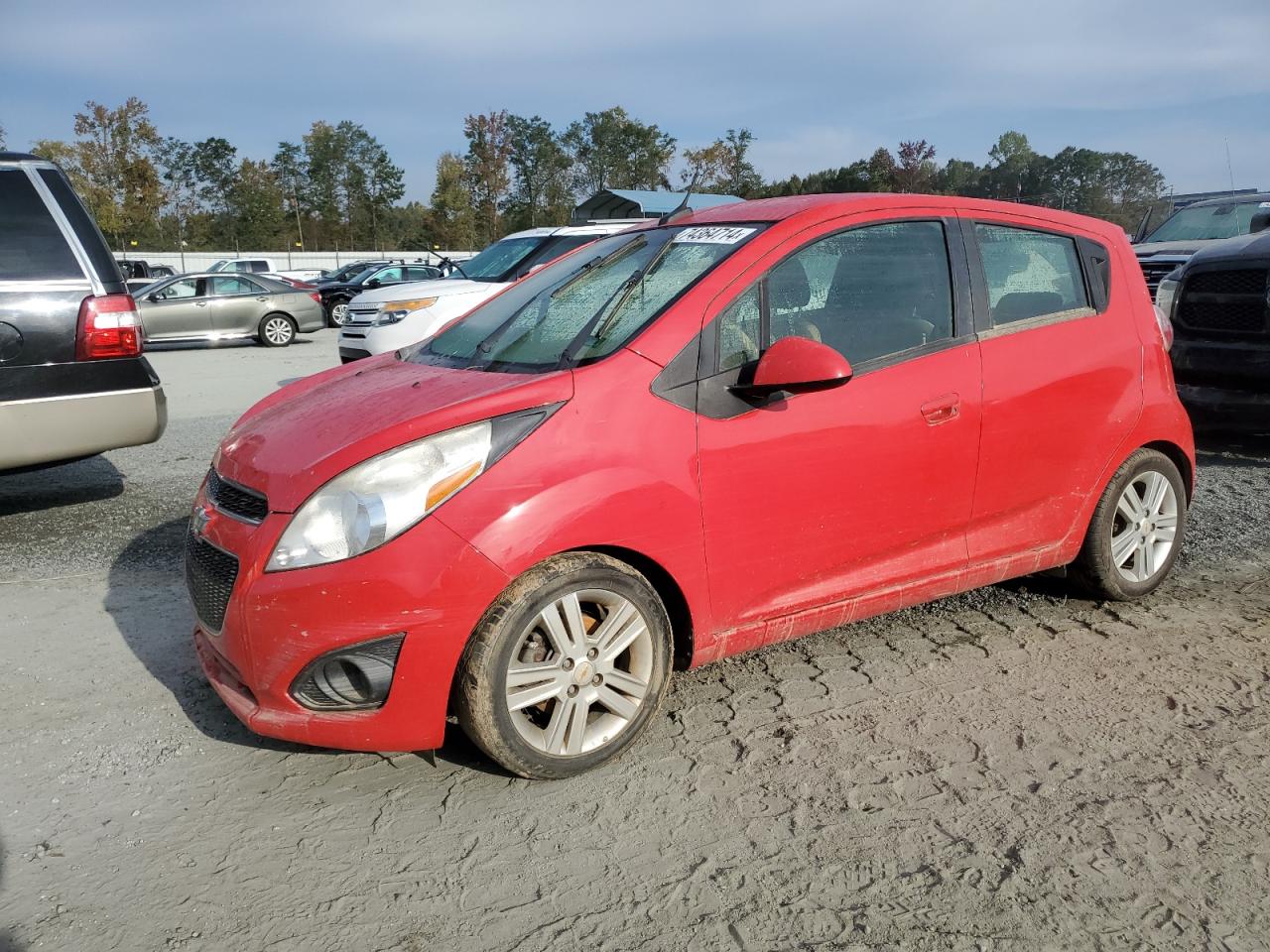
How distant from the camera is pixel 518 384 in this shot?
3.10 m

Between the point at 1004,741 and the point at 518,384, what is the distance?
6.14 feet

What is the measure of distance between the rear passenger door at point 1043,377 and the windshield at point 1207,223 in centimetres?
889

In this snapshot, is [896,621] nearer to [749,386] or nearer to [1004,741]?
[1004,741]

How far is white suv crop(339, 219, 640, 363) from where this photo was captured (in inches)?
406

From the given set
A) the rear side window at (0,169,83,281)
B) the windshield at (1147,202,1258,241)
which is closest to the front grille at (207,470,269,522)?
the rear side window at (0,169,83,281)

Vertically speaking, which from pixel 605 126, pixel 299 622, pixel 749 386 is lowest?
pixel 299 622

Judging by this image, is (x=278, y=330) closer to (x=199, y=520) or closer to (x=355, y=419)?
(x=199, y=520)

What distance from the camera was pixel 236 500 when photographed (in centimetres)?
315

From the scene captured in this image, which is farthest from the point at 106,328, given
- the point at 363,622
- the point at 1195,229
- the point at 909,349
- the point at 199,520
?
the point at 1195,229

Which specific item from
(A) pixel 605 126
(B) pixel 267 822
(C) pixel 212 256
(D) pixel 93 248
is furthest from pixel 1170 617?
(A) pixel 605 126

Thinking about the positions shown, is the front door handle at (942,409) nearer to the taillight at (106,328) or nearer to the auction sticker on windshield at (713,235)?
the auction sticker on windshield at (713,235)

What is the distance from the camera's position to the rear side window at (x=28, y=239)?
5.39 meters

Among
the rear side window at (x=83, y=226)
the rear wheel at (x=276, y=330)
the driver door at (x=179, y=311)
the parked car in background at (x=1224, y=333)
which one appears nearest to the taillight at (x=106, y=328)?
the rear side window at (x=83, y=226)

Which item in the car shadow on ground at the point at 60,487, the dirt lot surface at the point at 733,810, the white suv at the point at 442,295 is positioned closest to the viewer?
the dirt lot surface at the point at 733,810
